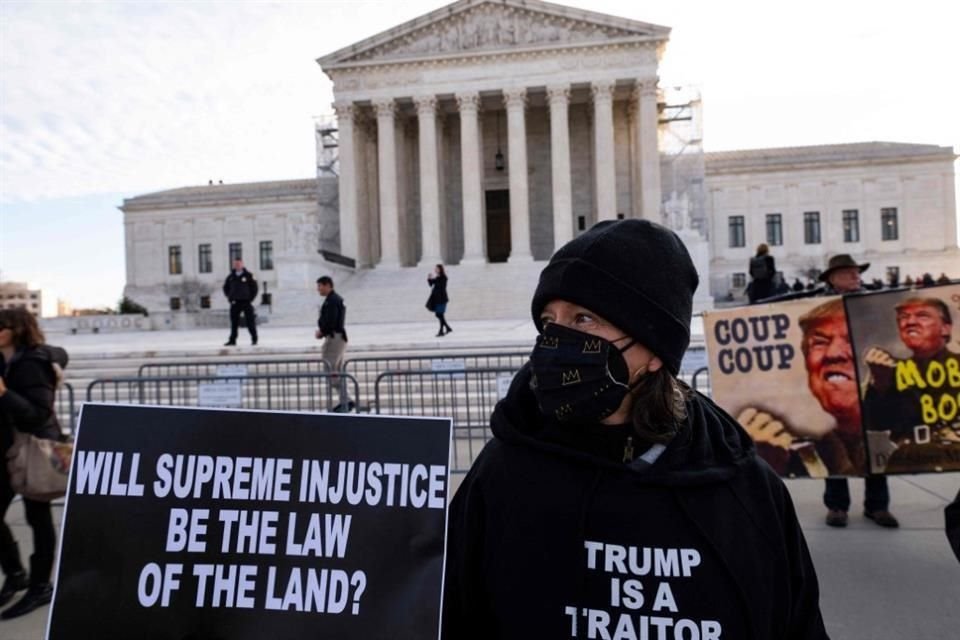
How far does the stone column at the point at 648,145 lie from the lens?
3775cm

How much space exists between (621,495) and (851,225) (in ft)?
207

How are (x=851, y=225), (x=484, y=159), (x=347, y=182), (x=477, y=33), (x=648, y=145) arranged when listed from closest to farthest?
(x=648, y=145) < (x=477, y=33) < (x=347, y=182) < (x=484, y=159) < (x=851, y=225)

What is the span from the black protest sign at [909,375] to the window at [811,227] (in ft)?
188

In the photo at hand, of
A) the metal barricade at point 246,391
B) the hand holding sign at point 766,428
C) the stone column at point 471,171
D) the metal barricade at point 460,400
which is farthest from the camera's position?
the stone column at point 471,171

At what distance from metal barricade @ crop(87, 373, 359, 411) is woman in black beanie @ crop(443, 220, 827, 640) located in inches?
213

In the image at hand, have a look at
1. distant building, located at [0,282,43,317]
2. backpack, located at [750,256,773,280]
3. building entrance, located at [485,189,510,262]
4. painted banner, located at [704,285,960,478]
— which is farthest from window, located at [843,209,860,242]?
distant building, located at [0,282,43,317]

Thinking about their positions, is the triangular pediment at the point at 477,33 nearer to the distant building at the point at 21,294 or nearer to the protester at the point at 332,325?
the protester at the point at 332,325

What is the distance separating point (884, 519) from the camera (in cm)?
524

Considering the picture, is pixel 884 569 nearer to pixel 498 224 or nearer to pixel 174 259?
pixel 498 224

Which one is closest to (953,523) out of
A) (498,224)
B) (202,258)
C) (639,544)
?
(639,544)

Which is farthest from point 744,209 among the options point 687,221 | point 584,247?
point 584,247

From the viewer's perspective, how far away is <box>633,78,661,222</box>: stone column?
3775cm

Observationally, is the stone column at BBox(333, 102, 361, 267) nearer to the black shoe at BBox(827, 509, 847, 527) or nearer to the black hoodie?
the black shoe at BBox(827, 509, 847, 527)

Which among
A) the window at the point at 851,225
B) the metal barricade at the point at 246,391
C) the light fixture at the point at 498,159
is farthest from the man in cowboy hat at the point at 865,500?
the window at the point at 851,225
